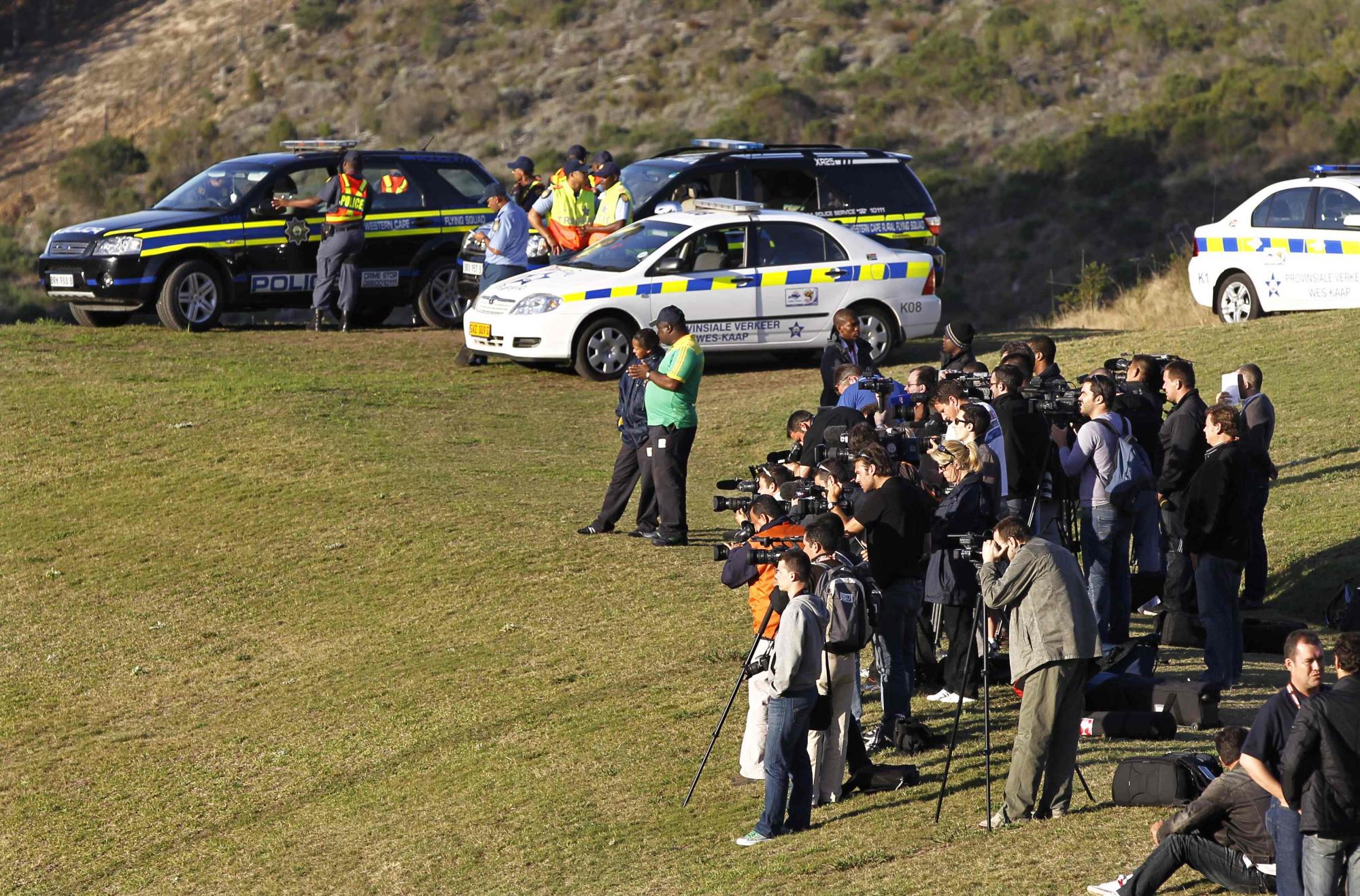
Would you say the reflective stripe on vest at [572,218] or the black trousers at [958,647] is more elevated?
the reflective stripe on vest at [572,218]

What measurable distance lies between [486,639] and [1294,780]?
5.75m

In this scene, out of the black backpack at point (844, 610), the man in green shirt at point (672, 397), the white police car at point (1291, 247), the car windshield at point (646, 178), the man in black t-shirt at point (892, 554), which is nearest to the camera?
the black backpack at point (844, 610)

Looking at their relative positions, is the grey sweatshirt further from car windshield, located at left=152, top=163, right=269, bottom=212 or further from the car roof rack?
the car roof rack

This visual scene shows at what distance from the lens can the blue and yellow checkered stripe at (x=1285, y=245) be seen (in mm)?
18297

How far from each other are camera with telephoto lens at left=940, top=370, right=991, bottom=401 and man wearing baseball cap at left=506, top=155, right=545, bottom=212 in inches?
323

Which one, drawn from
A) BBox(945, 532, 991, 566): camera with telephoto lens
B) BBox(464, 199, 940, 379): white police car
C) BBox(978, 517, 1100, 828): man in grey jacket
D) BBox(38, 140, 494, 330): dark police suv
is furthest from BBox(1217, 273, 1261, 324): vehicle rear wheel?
BBox(978, 517, 1100, 828): man in grey jacket

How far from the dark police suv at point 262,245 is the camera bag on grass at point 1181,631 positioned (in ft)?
34.0

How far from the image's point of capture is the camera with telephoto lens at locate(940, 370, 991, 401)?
10.6 metres

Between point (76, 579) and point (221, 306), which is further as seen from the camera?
point (221, 306)

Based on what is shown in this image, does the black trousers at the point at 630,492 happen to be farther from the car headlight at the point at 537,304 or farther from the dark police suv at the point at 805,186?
the dark police suv at the point at 805,186

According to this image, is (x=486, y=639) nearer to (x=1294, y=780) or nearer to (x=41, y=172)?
(x=1294, y=780)

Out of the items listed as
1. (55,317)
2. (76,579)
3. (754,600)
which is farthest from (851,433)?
(55,317)

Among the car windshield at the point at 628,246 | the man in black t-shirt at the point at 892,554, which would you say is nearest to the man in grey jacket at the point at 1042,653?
the man in black t-shirt at the point at 892,554

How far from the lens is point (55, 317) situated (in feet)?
99.3
